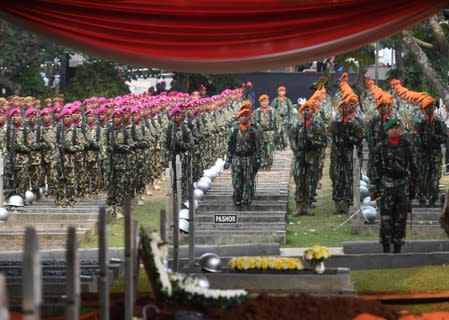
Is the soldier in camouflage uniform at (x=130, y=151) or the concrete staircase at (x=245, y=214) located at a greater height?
the soldier in camouflage uniform at (x=130, y=151)

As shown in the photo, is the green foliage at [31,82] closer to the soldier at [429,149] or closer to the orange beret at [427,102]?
the soldier at [429,149]

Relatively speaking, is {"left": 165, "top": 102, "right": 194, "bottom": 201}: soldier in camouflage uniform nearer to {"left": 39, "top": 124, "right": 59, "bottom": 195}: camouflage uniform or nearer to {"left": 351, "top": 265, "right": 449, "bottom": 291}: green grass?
{"left": 39, "top": 124, "right": 59, "bottom": 195}: camouflage uniform

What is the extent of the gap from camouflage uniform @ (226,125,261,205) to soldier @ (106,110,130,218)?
93.7 inches

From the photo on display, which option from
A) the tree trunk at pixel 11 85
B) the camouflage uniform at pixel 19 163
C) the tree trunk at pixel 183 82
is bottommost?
the camouflage uniform at pixel 19 163

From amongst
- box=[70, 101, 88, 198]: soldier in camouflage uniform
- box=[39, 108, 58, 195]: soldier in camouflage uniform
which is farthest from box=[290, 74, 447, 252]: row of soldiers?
box=[39, 108, 58, 195]: soldier in camouflage uniform

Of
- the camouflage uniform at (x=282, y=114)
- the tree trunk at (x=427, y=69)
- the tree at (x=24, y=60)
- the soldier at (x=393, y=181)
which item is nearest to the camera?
the soldier at (x=393, y=181)

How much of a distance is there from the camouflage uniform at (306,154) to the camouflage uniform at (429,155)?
6.30 feet

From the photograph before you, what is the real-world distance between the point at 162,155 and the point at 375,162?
577 inches

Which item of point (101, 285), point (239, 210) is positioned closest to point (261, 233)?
point (239, 210)

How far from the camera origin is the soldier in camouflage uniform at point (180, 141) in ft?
96.6

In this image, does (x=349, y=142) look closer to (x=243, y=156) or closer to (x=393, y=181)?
(x=243, y=156)

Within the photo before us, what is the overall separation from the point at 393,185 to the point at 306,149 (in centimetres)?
804

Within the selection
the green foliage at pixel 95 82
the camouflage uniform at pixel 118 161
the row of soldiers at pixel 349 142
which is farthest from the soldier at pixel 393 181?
the green foliage at pixel 95 82

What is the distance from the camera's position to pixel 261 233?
23797mm
